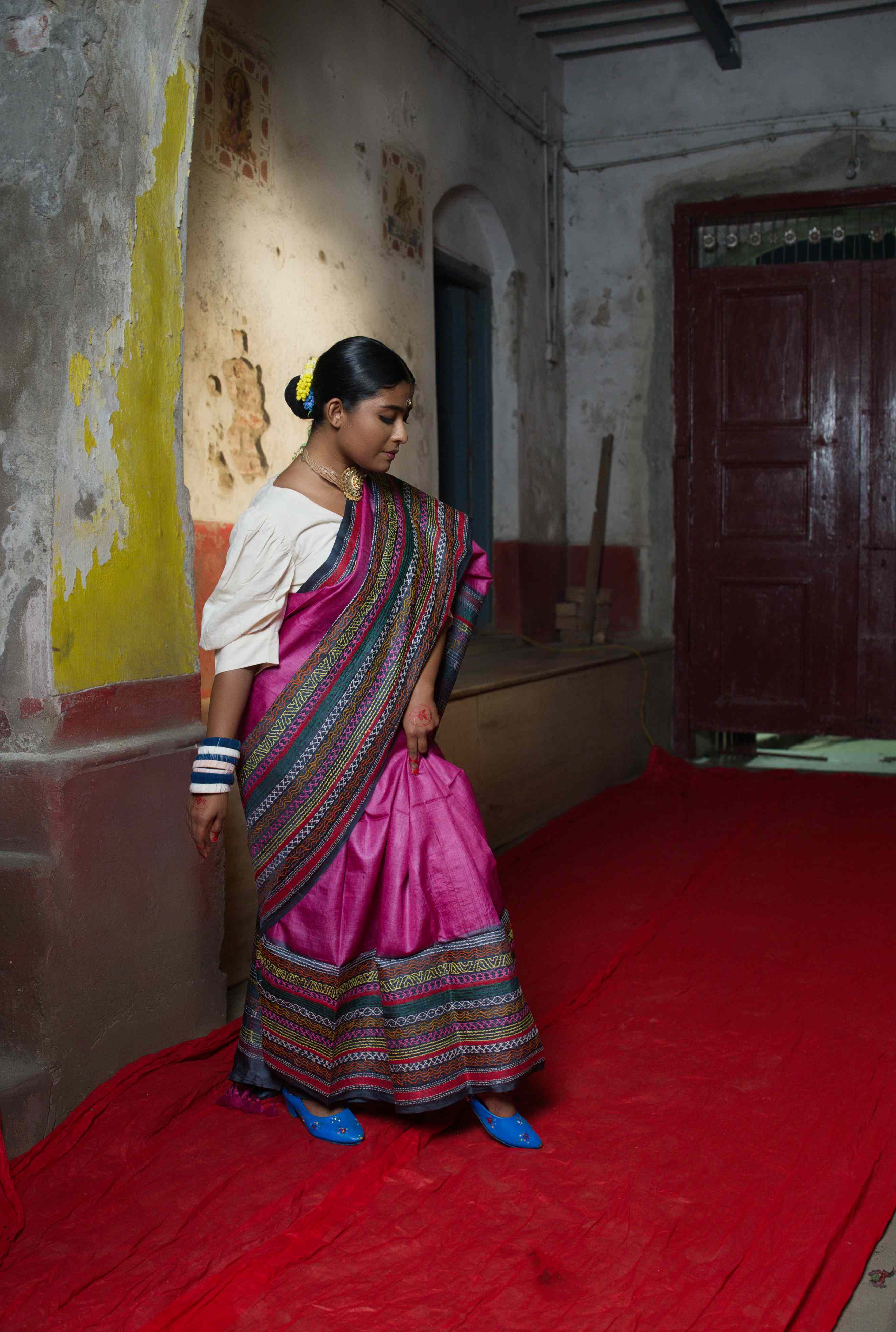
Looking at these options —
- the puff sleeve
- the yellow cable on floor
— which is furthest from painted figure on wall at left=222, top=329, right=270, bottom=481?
the yellow cable on floor

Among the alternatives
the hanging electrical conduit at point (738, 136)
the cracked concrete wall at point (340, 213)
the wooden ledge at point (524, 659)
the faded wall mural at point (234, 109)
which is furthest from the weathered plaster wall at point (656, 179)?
the faded wall mural at point (234, 109)

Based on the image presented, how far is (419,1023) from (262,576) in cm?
90

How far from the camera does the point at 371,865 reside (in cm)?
231

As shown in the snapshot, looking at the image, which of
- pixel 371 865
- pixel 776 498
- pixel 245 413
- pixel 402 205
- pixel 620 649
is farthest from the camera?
pixel 776 498

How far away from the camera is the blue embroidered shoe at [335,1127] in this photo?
2.40m

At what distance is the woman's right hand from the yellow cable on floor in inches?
157

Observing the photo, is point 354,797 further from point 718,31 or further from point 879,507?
point 718,31

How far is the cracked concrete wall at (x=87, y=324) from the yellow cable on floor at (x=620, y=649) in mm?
3736

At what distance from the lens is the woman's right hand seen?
2.23m

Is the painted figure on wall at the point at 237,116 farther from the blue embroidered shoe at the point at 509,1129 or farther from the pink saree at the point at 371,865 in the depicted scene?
the blue embroidered shoe at the point at 509,1129

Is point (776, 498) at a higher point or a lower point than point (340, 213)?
lower

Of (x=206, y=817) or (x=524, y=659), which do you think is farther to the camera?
(x=524, y=659)

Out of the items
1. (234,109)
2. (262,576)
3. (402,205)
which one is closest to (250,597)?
(262,576)

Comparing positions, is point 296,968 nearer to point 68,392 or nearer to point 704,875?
point 68,392
